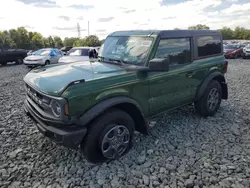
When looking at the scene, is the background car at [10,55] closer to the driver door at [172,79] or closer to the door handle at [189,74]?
the driver door at [172,79]

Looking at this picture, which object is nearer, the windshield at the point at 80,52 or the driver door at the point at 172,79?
the driver door at the point at 172,79

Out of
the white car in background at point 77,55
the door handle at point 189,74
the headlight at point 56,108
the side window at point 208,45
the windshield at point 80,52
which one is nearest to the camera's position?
the headlight at point 56,108

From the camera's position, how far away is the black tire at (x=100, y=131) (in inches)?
109

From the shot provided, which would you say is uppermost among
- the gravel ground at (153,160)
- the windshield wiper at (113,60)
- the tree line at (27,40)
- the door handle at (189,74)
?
the tree line at (27,40)

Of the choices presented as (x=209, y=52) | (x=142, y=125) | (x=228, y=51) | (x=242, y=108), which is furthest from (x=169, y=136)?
(x=228, y=51)

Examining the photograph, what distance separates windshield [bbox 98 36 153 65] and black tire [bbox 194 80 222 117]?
76.0 inches

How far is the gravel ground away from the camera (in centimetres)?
271

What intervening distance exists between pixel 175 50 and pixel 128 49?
89 centimetres

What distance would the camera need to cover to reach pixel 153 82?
3.33m

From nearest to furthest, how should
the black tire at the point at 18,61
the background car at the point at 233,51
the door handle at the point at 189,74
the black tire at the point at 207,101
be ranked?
the door handle at the point at 189,74, the black tire at the point at 207,101, the black tire at the point at 18,61, the background car at the point at 233,51

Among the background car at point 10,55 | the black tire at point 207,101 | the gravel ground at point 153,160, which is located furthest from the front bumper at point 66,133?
the background car at point 10,55

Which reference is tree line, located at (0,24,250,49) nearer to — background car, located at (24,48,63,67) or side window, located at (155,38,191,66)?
background car, located at (24,48,63,67)

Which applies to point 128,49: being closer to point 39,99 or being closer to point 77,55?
point 39,99

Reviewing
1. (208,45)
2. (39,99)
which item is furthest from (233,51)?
(39,99)
